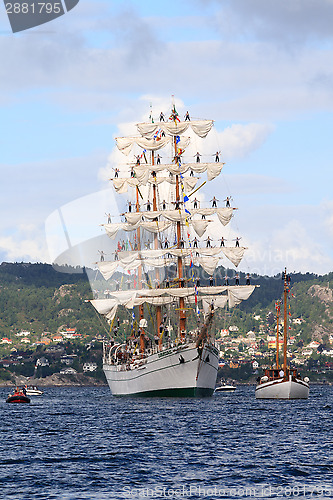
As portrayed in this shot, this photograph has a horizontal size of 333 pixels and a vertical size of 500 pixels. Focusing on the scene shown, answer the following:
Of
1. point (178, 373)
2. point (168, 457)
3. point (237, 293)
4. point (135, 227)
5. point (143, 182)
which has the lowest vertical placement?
point (168, 457)

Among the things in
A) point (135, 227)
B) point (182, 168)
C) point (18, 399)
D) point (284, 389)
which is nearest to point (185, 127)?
point (182, 168)

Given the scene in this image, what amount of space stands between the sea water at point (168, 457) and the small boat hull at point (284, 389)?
38.4 meters

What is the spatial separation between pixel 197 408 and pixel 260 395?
37.0m

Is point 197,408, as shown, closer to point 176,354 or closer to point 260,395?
point 176,354

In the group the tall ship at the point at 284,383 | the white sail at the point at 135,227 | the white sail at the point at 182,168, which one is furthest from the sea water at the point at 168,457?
the white sail at the point at 182,168

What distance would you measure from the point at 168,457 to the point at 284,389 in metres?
78.2

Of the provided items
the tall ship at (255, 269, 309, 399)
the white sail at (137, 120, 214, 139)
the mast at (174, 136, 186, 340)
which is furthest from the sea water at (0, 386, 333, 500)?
the white sail at (137, 120, 214, 139)

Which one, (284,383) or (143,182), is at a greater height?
(143,182)

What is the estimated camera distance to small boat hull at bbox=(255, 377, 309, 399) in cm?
13375

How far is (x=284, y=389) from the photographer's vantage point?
440 feet

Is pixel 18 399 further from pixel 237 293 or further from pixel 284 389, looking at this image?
pixel 284 389

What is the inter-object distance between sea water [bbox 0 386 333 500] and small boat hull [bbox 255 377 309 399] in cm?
3843

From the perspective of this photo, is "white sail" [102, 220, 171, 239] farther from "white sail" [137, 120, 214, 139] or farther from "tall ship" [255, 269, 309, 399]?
"tall ship" [255, 269, 309, 399]

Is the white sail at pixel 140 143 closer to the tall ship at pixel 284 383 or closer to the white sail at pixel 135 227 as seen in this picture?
the white sail at pixel 135 227
